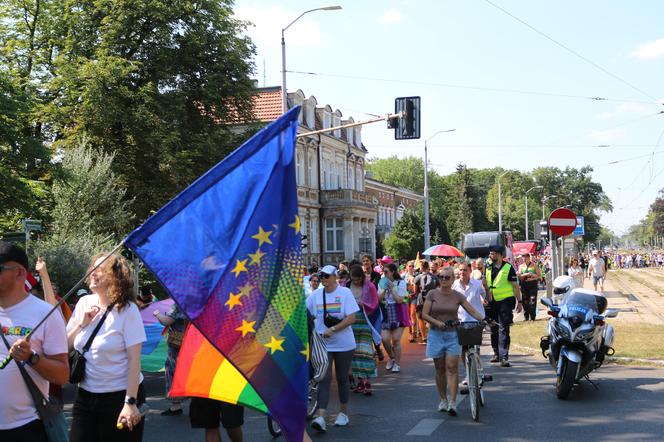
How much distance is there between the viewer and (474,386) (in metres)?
8.62

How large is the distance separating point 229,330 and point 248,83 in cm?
3028

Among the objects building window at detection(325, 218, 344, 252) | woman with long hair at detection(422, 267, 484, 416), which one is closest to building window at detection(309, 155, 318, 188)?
building window at detection(325, 218, 344, 252)

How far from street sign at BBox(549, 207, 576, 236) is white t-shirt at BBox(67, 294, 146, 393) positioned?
1390 centimetres

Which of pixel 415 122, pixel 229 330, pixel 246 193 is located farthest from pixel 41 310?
pixel 415 122

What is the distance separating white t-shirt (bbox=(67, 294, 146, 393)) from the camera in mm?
4707

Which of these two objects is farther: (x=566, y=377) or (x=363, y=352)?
(x=363, y=352)

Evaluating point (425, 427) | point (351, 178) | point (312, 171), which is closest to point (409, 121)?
point (425, 427)

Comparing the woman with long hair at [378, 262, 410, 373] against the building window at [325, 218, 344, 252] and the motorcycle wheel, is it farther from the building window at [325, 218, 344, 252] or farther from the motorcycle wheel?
the building window at [325, 218, 344, 252]

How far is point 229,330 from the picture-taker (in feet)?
14.6

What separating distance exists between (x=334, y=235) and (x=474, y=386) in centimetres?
4966

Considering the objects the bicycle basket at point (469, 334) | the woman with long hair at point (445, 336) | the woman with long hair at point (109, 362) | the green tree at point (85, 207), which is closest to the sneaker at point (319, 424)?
the woman with long hair at point (445, 336)

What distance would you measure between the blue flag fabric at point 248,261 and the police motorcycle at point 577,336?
581 cm

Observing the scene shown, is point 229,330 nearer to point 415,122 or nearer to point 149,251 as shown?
point 149,251

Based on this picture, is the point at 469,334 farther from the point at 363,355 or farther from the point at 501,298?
the point at 501,298
